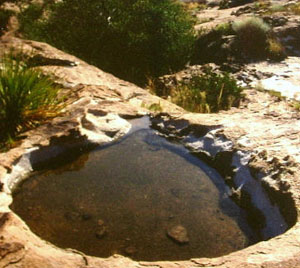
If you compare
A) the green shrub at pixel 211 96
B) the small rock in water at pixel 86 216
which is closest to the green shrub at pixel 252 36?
the green shrub at pixel 211 96

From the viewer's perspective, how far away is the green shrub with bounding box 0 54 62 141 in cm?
567

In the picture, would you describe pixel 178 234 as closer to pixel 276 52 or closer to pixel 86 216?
pixel 86 216

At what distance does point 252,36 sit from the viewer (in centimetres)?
1385

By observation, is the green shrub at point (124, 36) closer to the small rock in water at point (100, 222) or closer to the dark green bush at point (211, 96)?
the dark green bush at point (211, 96)

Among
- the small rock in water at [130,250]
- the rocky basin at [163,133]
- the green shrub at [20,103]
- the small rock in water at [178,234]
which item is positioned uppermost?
the green shrub at [20,103]

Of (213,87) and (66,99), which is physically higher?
(66,99)

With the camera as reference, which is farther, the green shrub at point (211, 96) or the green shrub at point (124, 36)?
the green shrub at point (124, 36)

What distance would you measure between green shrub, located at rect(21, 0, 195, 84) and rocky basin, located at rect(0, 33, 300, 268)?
4.19 metres

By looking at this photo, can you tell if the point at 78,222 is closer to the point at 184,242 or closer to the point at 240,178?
the point at 184,242

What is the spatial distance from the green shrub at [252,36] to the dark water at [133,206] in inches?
349

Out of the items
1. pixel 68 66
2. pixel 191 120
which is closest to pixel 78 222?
pixel 191 120

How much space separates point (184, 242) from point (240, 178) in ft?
5.05

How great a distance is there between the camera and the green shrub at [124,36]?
12.3m

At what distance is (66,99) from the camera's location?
680 cm
